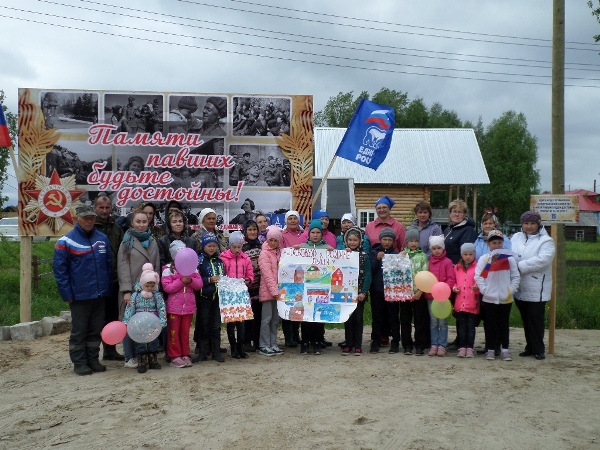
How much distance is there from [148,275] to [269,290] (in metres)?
1.68

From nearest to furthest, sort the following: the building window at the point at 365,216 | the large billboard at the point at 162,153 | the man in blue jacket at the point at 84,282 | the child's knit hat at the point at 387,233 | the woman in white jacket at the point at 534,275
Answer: the man in blue jacket at the point at 84,282 → the woman in white jacket at the point at 534,275 → the child's knit hat at the point at 387,233 → the large billboard at the point at 162,153 → the building window at the point at 365,216

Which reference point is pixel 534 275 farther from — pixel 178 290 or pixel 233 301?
pixel 178 290

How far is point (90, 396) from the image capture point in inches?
237

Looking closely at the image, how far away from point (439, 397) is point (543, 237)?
3.08 m

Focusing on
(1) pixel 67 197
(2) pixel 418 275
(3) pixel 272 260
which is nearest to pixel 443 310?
(2) pixel 418 275

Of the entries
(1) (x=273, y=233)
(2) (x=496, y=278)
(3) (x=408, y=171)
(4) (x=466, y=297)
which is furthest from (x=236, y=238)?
(3) (x=408, y=171)

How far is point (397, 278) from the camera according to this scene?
26.1ft

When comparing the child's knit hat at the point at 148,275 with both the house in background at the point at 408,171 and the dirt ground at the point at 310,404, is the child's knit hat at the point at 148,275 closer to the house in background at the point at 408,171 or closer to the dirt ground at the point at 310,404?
the dirt ground at the point at 310,404

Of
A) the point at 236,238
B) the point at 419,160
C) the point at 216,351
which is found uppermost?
the point at 419,160

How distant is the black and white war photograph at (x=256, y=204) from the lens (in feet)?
31.8

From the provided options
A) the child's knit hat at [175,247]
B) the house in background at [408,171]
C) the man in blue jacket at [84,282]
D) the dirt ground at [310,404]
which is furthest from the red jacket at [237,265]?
the house in background at [408,171]

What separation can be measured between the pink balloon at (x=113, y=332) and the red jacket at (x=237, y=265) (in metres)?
1.48

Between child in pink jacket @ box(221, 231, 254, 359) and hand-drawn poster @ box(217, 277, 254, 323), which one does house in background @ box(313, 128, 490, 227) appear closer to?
child in pink jacket @ box(221, 231, 254, 359)

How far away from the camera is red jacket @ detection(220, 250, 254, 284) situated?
7664mm
